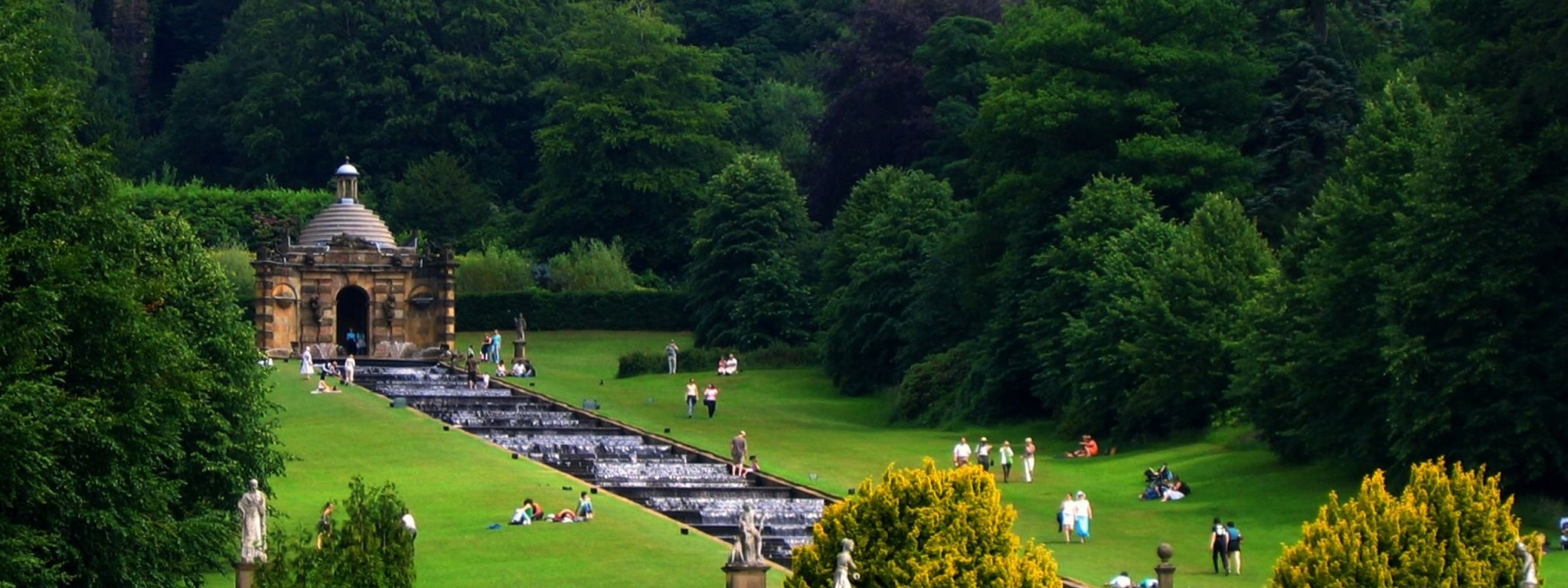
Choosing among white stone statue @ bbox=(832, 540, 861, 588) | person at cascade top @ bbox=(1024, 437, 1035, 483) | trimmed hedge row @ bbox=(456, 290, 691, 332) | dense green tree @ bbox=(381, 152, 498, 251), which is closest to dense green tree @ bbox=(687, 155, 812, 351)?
trimmed hedge row @ bbox=(456, 290, 691, 332)

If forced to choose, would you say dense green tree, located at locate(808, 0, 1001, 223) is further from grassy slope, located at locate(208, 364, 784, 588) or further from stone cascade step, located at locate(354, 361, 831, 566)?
grassy slope, located at locate(208, 364, 784, 588)

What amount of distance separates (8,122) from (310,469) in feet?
67.4

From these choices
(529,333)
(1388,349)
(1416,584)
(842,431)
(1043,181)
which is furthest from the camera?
(529,333)

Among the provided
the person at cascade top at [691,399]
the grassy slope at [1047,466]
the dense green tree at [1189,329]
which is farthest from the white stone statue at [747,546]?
the person at cascade top at [691,399]

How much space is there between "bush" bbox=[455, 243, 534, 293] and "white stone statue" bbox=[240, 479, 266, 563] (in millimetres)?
60067

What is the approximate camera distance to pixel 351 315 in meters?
88.4

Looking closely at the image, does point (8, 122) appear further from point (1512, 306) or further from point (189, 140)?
point (189, 140)

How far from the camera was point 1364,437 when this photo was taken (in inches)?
2056

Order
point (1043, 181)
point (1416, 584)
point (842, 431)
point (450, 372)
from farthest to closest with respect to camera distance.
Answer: point (450, 372) < point (1043, 181) < point (842, 431) < point (1416, 584)

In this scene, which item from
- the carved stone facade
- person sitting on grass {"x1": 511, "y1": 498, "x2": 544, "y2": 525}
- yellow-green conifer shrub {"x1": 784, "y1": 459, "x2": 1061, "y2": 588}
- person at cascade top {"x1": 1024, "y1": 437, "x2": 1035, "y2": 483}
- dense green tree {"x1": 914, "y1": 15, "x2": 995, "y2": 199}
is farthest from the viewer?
dense green tree {"x1": 914, "y1": 15, "x2": 995, "y2": 199}

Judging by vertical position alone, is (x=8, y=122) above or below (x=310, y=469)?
above

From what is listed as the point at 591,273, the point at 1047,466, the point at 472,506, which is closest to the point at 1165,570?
the point at 472,506

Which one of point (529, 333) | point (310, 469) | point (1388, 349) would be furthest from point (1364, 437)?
point (529, 333)

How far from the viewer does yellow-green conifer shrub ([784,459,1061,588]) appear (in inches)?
1453
